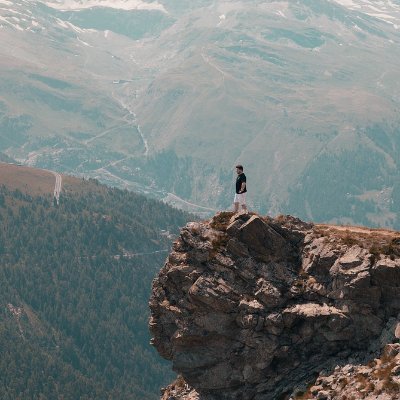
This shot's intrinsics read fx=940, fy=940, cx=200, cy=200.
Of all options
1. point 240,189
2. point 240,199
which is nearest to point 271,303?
point 240,199

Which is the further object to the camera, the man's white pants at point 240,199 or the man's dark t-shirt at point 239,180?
the man's white pants at point 240,199

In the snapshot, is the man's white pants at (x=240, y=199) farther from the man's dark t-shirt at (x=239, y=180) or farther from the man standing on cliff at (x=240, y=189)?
the man's dark t-shirt at (x=239, y=180)

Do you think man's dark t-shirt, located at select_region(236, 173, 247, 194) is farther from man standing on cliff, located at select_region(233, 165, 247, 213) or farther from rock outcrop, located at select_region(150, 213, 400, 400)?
rock outcrop, located at select_region(150, 213, 400, 400)

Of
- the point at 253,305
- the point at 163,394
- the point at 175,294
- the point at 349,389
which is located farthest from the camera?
the point at 163,394

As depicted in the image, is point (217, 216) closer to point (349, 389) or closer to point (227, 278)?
point (227, 278)

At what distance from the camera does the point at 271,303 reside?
3169 inches

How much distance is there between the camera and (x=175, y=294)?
85750 mm

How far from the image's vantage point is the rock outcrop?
255 ft

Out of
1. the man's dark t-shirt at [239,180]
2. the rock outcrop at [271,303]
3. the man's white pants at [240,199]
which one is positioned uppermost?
the man's dark t-shirt at [239,180]

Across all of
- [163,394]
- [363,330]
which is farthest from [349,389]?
[163,394]

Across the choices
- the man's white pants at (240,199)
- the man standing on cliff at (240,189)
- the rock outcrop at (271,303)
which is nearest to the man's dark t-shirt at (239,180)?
the man standing on cliff at (240,189)

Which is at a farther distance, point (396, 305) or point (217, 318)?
point (217, 318)

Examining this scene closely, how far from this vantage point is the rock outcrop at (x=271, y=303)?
7775cm

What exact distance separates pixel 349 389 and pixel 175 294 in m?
19.4
